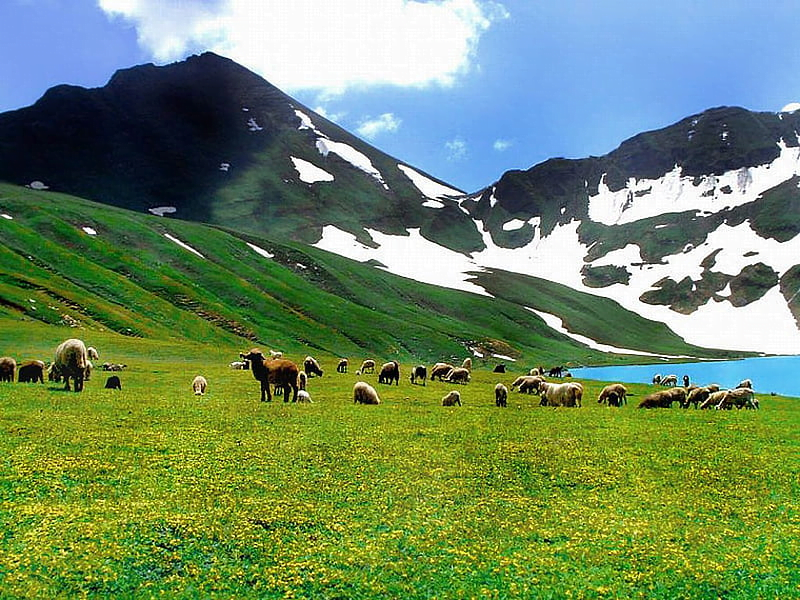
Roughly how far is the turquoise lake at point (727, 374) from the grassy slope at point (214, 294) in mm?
20696

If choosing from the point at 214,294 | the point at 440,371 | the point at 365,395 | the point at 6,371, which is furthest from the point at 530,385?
the point at 214,294

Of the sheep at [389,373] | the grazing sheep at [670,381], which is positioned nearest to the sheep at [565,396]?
the sheep at [389,373]

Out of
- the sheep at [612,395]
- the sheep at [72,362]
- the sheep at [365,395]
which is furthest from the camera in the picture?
the sheep at [612,395]

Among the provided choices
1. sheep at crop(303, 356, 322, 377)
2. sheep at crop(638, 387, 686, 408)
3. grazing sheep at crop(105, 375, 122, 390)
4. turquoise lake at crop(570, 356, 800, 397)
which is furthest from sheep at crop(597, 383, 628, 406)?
turquoise lake at crop(570, 356, 800, 397)

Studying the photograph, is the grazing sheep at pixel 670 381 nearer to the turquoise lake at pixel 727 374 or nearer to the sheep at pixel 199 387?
the turquoise lake at pixel 727 374

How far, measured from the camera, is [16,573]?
12.2 m

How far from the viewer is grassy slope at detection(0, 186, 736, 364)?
349 ft

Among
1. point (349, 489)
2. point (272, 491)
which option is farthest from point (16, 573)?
point (349, 489)

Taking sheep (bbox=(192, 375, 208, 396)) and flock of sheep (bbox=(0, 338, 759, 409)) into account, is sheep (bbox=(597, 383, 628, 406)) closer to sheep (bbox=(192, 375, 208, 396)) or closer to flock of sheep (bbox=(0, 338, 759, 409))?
flock of sheep (bbox=(0, 338, 759, 409))

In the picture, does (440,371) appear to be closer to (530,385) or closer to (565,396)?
(530,385)

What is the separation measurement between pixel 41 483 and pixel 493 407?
1194 inches

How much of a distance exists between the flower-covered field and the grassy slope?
7707 cm

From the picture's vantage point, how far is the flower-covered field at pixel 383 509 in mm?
12688

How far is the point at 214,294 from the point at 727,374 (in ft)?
438
